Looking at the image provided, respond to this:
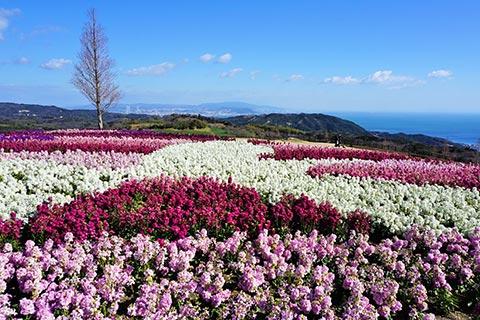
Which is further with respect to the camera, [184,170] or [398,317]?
[184,170]

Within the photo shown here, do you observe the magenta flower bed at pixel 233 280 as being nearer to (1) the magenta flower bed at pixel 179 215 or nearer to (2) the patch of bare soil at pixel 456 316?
(2) the patch of bare soil at pixel 456 316

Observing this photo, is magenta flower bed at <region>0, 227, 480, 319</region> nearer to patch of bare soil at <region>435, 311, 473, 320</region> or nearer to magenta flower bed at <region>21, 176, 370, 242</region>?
patch of bare soil at <region>435, 311, 473, 320</region>

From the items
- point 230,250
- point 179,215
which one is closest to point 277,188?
point 179,215

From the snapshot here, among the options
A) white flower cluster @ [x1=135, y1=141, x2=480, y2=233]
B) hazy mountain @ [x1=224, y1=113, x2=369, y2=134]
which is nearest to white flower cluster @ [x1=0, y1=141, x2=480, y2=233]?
white flower cluster @ [x1=135, y1=141, x2=480, y2=233]

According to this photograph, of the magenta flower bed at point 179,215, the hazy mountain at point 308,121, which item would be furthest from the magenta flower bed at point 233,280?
the hazy mountain at point 308,121

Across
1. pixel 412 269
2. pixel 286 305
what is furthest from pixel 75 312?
pixel 412 269

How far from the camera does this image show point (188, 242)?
16.0 feet

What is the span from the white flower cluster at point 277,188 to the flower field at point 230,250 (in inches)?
1.6

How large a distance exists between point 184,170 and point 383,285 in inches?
225

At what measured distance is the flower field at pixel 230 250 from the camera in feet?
13.0

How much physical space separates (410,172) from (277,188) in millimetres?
4972

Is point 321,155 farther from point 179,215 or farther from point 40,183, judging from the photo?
point 40,183

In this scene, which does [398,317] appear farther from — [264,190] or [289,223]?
[264,190]

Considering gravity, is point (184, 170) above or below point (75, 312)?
above
